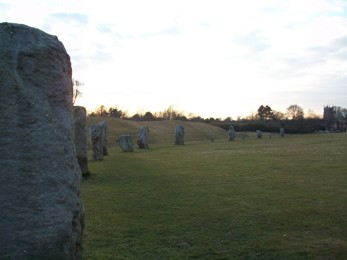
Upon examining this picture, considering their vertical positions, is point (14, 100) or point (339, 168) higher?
point (14, 100)

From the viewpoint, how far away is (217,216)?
8289 mm

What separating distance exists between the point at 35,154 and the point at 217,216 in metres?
4.48

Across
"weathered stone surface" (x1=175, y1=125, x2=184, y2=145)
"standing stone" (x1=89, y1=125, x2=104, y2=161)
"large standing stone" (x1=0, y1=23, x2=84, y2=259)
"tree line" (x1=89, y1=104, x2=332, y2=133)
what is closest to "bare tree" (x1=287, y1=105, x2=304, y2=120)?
"tree line" (x1=89, y1=104, x2=332, y2=133)

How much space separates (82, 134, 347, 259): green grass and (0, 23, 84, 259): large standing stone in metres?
1.53

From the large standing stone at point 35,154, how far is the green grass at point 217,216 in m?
1.53

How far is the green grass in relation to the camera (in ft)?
20.4

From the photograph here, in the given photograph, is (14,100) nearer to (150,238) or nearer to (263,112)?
(150,238)

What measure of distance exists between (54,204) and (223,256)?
249cm

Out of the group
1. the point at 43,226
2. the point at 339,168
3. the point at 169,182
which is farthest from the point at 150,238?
the point at 339,168

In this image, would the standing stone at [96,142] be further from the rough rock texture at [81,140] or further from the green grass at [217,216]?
the green grass at [217,216]

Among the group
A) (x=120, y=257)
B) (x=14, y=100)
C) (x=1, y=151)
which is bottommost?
(x=120, y=257)

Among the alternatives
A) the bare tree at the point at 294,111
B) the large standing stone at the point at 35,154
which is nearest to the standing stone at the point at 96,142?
the large standing stone at the point at 35,154

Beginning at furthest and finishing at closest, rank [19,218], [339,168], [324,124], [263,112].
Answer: [263,112], [324,124], [339,168], [19,218]

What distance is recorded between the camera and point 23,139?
15.3ft
